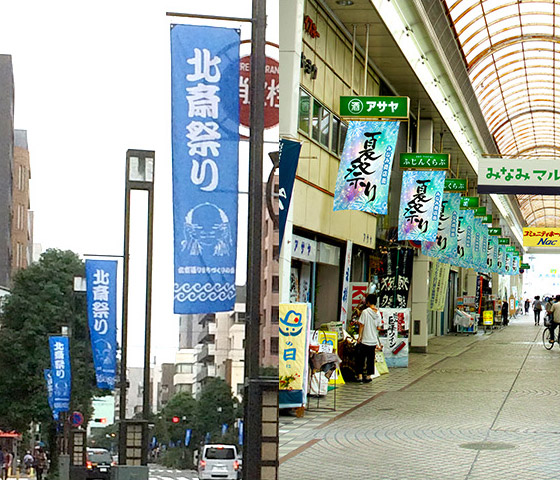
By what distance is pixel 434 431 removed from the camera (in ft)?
33.9

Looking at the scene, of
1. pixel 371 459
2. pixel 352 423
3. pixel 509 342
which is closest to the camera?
pixel 371 459

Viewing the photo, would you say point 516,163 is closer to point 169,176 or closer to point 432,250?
point 432,250

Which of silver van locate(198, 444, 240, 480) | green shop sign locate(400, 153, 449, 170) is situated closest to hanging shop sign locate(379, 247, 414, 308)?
green shop sign locate(400, 153, 449, 170)

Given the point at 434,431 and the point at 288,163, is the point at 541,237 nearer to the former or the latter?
the point at 434,431

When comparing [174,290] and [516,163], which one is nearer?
[174,290]

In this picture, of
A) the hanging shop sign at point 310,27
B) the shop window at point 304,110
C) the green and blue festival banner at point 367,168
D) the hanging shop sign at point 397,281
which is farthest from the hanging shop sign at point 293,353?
the hanging shop sign at point 397,281

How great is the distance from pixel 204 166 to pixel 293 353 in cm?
773

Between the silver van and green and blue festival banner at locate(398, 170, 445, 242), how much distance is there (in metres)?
15.2

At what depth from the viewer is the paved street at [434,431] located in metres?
7.99

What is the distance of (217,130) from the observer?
442 cm

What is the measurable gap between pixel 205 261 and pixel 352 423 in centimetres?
720

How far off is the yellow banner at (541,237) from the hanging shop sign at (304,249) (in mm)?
55351

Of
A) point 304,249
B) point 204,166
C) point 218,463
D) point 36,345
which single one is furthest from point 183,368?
point 304,249

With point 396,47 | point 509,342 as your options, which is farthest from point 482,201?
point 396,47
